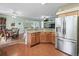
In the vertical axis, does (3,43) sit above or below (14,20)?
below

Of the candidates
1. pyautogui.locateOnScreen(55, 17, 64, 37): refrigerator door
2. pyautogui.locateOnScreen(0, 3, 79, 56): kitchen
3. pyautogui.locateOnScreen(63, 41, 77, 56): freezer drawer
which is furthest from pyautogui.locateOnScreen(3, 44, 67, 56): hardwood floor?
pyautogui.locateOnScreen(55, 17, 64, 37): refrigerator door

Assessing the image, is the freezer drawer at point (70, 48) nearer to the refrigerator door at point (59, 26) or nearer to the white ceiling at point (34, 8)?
the refrigerator door at point (59, 26)

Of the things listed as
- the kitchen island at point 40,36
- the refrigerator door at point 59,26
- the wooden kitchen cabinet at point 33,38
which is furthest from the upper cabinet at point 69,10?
the wooden kitchen cabinet at point 33,38

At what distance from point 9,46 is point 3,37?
191 millimetres

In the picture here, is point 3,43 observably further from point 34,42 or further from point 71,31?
point 71,31

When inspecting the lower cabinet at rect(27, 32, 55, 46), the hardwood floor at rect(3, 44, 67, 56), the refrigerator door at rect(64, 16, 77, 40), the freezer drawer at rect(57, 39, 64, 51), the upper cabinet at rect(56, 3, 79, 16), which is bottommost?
the hardwood floor at rect(3, 44, 67, 56)

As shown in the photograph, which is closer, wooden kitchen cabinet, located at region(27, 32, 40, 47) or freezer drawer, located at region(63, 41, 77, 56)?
freezer drawer, located at region(63, 41, 77, 56)

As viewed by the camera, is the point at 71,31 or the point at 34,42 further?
the point at 34,42

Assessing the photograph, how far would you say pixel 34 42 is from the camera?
2043 millimetres

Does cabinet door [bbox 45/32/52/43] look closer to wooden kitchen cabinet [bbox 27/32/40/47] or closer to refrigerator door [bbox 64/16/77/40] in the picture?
wooden kitchen cabinet [bbox 27/32/40/47]

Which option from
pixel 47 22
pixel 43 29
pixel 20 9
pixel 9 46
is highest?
pixel 20 9

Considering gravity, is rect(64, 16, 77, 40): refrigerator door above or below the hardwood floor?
above

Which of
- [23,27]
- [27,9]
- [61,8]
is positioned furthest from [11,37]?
[61,8]

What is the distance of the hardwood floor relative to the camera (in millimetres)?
1954
